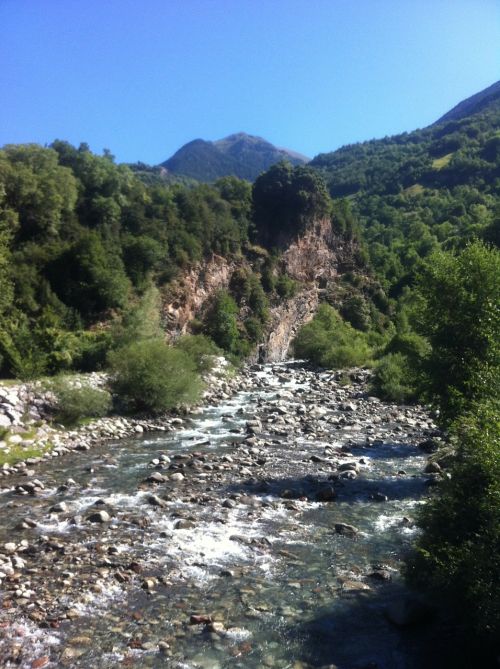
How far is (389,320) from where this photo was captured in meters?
83.4

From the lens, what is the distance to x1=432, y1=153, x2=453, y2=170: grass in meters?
140

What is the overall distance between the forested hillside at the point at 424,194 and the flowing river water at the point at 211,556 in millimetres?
62649

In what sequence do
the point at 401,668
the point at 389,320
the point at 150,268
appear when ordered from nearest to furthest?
the point at 401,668 → the point at 150,268 → the point at 389,320

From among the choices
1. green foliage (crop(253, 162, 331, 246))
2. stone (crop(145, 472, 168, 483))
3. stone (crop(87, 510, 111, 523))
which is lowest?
stone (crop(145, 472, 168, 483))

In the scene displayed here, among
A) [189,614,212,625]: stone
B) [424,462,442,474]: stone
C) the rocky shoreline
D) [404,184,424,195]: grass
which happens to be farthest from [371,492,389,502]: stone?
[404,184,424,195]: grass

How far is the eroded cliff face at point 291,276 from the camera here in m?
51.8

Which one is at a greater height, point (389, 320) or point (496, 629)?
point (496, 629)

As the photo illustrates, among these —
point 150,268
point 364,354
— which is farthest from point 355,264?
point 150,268

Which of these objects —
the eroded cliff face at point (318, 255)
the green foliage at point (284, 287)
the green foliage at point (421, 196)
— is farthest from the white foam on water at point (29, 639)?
the green foliage at point (421, 196)

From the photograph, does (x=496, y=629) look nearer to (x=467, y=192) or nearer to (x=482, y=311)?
(x=482, y=311)

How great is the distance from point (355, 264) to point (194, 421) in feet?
222

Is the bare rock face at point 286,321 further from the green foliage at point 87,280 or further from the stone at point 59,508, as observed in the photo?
the stone at point 59,508

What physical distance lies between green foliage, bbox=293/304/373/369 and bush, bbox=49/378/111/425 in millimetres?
33742

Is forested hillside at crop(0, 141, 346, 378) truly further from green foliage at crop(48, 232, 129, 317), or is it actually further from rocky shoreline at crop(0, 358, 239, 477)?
rocky shoreline at crop(0, 358, 239, 477)
